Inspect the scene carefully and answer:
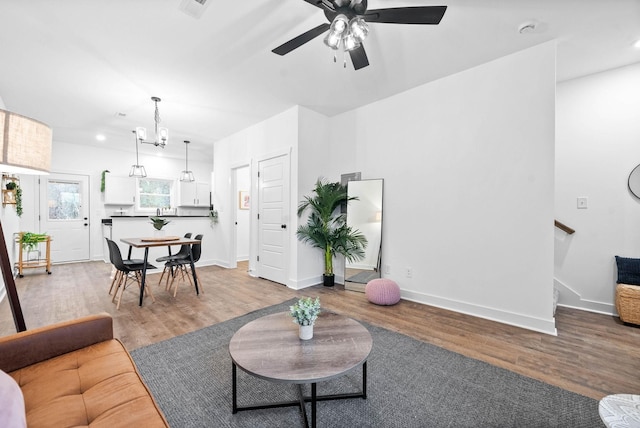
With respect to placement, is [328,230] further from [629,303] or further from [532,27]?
[629,303]

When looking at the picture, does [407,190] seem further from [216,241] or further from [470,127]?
[216,241]

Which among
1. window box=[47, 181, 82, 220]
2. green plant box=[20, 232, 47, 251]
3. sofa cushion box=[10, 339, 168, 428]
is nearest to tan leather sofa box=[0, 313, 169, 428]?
sofa cushion box=[10, 339, 168, 428]

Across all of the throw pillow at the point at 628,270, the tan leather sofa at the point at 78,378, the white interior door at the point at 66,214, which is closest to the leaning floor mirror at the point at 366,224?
the throw pillow at the point at 628,270

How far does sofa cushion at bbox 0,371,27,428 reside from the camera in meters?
0.79

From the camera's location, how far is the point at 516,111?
2.88 metres

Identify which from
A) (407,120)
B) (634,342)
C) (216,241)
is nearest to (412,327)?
(634,342)

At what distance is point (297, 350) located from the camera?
1.51m

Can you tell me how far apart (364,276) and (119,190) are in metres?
6.60

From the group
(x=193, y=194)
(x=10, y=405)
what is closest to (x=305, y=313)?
(x=10, y=405)

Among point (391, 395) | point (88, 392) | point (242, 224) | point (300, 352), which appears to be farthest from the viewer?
point (242, 224)

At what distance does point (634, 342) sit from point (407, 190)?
2.57 m

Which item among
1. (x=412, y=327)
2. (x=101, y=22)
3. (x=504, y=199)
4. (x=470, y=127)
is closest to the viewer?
(x=101, y=22)

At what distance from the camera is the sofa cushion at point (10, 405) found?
0.79 m

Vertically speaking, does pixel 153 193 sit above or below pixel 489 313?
above
